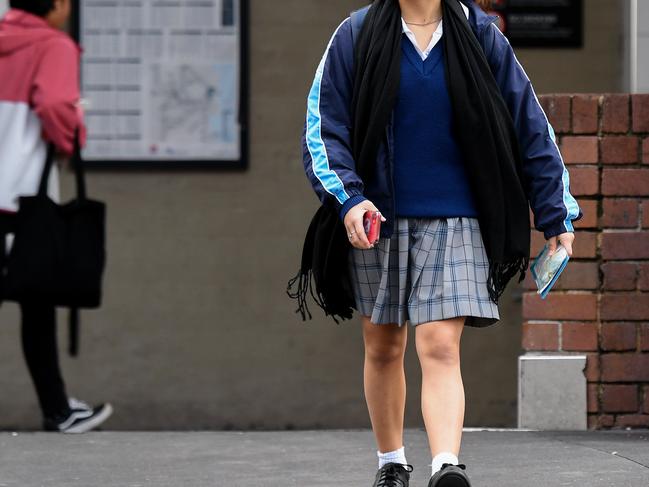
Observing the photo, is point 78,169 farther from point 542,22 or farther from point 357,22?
point 542,22

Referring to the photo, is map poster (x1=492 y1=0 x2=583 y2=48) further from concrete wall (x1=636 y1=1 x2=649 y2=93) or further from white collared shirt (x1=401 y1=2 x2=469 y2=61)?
white collared shirt (x1=401 y1=2 x2=469 y2=61)

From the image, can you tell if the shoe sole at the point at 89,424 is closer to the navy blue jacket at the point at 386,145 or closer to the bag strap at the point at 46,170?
the bag strap at the point at 46,170

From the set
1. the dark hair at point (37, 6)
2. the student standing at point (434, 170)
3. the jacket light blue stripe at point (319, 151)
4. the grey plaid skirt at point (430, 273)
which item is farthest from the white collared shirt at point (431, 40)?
the dark hair at point (37, 6)

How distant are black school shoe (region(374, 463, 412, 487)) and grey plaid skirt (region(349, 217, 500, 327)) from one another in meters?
0.47

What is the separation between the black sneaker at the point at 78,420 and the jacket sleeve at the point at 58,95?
1.10 metres

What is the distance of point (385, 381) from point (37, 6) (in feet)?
9.40

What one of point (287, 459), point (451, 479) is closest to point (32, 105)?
point (287, 459)

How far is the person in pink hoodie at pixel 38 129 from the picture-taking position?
6.25 m

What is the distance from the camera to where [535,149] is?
14.1 ft

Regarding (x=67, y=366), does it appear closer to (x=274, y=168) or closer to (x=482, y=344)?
(x=274, y=168)

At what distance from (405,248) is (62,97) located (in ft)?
8.09

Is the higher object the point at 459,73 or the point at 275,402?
the point at 459,73

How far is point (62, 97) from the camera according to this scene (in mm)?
6238

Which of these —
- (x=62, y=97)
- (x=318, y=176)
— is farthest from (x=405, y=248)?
(x=62, y=97)
